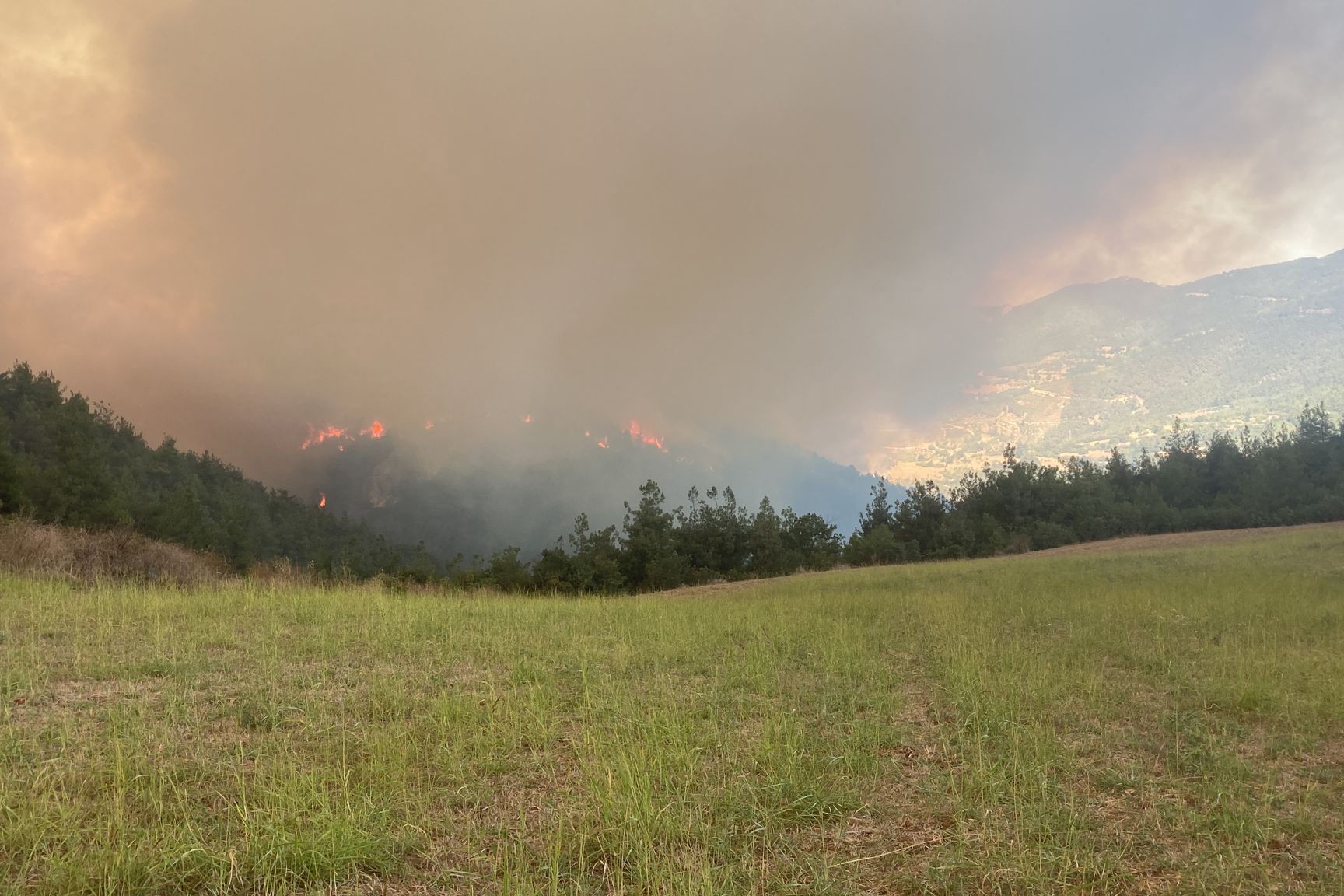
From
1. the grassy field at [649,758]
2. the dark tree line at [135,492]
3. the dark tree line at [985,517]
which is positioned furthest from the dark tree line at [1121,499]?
the dark tree line at [135,492]

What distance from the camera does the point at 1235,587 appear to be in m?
18.8

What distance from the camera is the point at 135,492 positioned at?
60.9 metres

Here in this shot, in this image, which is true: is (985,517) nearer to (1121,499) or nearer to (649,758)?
(1121,499)

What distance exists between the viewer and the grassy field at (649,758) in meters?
4.27

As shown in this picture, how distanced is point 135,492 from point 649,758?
2995 inches

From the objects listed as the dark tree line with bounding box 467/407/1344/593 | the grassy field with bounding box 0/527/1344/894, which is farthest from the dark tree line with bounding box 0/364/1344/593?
the grassy field with bounding box 0/527/1344/894

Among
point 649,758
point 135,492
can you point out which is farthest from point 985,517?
point 135,492

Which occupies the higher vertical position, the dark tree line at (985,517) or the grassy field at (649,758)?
the dark tree line at (985,517)

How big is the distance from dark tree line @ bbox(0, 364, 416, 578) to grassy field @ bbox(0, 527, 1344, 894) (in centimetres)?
1852

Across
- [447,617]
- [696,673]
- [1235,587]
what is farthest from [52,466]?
[1235,587]

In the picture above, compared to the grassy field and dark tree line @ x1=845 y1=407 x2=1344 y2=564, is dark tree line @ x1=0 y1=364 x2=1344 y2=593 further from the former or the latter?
the grassy field

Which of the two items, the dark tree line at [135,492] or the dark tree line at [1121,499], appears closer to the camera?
the dark tree line at [135,492]

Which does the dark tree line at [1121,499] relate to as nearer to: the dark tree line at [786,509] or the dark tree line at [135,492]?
the dark tree line at [786,509]

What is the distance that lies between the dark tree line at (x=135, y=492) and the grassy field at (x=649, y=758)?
1852cm
